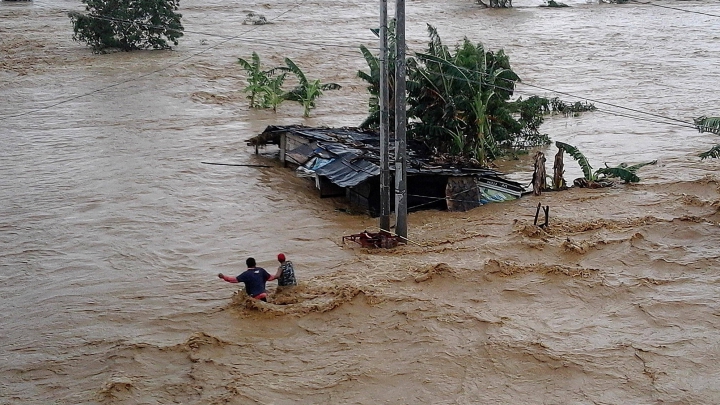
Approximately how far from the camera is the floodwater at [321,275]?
893 centimetres

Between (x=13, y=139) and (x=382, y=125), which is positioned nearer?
(x=382, y=125)

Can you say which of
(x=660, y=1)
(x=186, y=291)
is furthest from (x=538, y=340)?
(x=660, y=1)

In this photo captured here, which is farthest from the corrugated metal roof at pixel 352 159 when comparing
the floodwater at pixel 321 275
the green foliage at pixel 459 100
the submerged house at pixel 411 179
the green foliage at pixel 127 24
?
the green foliage at pixel 127 24

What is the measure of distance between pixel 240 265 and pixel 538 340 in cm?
523

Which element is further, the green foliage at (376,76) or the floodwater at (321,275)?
the green foliage at (376,76)

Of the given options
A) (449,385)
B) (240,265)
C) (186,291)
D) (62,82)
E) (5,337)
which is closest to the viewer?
(449,385)

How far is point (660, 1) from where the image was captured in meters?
49.6

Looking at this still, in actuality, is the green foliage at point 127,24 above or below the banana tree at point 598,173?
above

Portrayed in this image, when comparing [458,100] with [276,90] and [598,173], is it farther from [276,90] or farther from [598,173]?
[276,90]

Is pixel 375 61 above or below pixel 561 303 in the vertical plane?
above

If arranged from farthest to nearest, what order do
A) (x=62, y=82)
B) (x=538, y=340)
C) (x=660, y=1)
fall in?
(x=660, y=1) < (x=62, y=82) < (x=538, y=340)

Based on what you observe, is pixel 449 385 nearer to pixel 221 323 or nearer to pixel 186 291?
pixel 221 323

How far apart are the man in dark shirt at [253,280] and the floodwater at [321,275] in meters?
0.21

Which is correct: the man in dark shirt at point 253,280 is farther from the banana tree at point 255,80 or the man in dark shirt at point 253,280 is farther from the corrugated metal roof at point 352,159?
the banana tree at point 255,80
